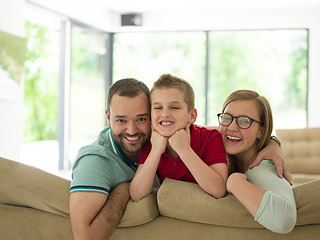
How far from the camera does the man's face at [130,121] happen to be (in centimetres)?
160

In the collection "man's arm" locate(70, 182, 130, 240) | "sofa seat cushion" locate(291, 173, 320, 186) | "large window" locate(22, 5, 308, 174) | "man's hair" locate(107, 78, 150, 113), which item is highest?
"large window" locate(22, 5, 308, 174)

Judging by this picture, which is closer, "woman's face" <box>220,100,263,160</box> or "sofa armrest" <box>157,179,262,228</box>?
"sofa armrest" <box>157,179,262,228</box>

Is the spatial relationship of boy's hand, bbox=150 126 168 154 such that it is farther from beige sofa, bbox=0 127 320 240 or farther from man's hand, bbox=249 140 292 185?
man's hand, bbox=249 140 292 185

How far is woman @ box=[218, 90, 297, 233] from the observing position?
3.79ft

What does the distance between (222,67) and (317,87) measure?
66.1 inches

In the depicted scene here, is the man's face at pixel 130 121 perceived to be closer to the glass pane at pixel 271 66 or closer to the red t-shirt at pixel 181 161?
the red t-shirt at pixel 181 161

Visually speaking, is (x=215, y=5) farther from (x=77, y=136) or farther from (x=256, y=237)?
(x=256, y=237)

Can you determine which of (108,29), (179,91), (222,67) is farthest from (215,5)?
(179,91)

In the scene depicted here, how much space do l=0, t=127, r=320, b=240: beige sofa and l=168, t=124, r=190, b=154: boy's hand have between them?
0.14 meters

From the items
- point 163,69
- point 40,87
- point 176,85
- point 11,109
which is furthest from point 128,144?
point 40,87

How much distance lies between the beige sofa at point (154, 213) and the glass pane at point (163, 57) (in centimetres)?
587

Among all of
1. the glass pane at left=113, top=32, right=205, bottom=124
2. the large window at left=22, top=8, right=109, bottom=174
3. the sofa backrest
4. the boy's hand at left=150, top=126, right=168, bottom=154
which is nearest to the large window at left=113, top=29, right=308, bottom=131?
the glass pane at left=113, top=32, right=205, bottom=124

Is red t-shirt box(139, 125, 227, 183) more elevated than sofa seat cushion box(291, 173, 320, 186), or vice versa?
red t-shirt box(139, 125, 227, 183)

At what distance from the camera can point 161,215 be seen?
4.36 feet
